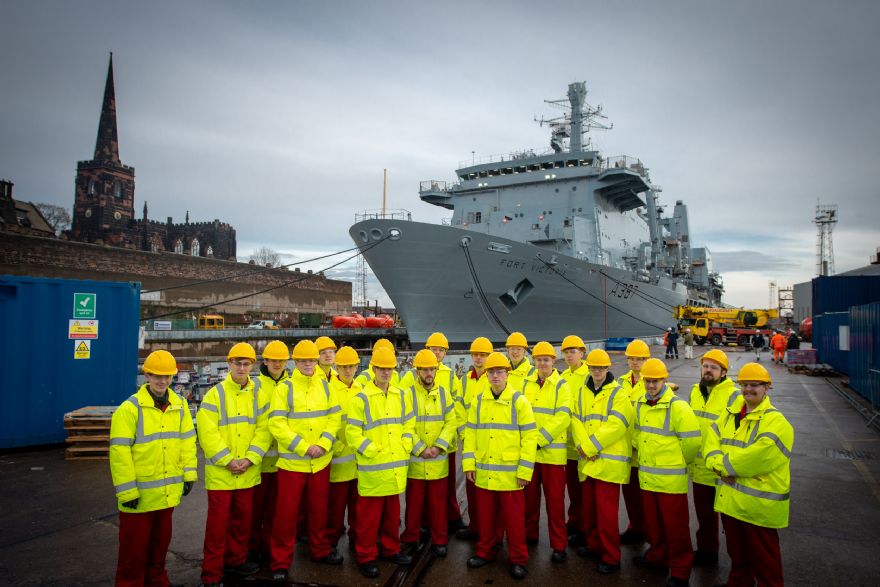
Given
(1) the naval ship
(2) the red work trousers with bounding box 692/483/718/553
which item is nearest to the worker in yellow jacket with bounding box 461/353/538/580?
(2) the red work trousers with bounding box 692/483/718/553

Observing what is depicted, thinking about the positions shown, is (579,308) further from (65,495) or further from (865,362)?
(65,495)

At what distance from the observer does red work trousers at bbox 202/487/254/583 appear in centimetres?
348

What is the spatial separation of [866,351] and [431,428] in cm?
982

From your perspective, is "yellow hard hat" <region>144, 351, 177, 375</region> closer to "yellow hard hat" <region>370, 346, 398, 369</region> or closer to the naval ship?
"yellow hard hat" <region>370, 346, 398, 369</region>

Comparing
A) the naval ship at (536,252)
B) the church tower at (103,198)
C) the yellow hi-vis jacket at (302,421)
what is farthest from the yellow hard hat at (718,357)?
the church tower at (103,198)

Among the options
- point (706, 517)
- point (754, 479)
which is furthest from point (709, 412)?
point (706, 517)

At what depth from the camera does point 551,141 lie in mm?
24688

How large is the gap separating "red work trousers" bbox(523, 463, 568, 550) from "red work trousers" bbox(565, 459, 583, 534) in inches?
13.8

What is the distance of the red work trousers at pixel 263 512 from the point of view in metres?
3.93

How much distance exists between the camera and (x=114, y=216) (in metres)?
43.8

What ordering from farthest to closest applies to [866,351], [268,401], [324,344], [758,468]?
[866,351], [324,344], [268,401], [758,468]

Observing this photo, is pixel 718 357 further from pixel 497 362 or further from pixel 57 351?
pixel 57 351

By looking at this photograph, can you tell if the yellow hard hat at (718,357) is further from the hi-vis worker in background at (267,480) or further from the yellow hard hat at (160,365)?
the yellow hard hat at (160,365)

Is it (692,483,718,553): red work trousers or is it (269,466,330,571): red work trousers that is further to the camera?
(692,483,718,553): red work trousers
